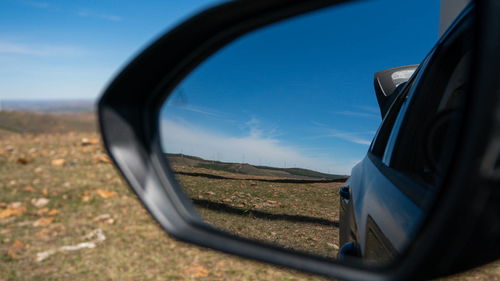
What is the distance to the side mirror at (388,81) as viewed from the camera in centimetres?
179

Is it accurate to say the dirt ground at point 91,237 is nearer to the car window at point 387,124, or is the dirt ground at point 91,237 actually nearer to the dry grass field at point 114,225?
the dry grass field at point 114,225

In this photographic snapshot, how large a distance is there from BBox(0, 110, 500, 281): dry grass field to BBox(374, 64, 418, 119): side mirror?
462mm

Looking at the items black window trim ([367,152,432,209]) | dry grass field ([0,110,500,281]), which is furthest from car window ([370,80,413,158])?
dry grass field ([0,110,500,281])

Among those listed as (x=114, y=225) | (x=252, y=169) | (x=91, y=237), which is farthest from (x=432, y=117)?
(x=114, y=225)

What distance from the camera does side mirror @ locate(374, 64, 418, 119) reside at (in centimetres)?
179

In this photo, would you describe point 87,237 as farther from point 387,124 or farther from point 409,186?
point 409,186

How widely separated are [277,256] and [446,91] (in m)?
0.73

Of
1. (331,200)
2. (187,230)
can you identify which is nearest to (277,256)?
(187,230)

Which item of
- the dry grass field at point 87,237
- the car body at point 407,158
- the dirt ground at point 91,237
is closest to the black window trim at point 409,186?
the car body at point 407,158

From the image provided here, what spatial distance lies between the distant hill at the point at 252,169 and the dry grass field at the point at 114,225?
36 mm

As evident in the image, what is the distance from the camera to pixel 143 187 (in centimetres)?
161

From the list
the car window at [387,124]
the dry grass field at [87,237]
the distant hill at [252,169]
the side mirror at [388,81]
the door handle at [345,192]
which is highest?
the side mirror at [388,81]

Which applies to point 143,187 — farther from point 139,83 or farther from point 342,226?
point 342,226

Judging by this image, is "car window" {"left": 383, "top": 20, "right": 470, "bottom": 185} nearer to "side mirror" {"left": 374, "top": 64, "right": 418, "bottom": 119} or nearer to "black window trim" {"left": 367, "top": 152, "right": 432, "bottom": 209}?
"black window trim" {"left": 367, "top": 152, "right": 432, "bottom": 209}
